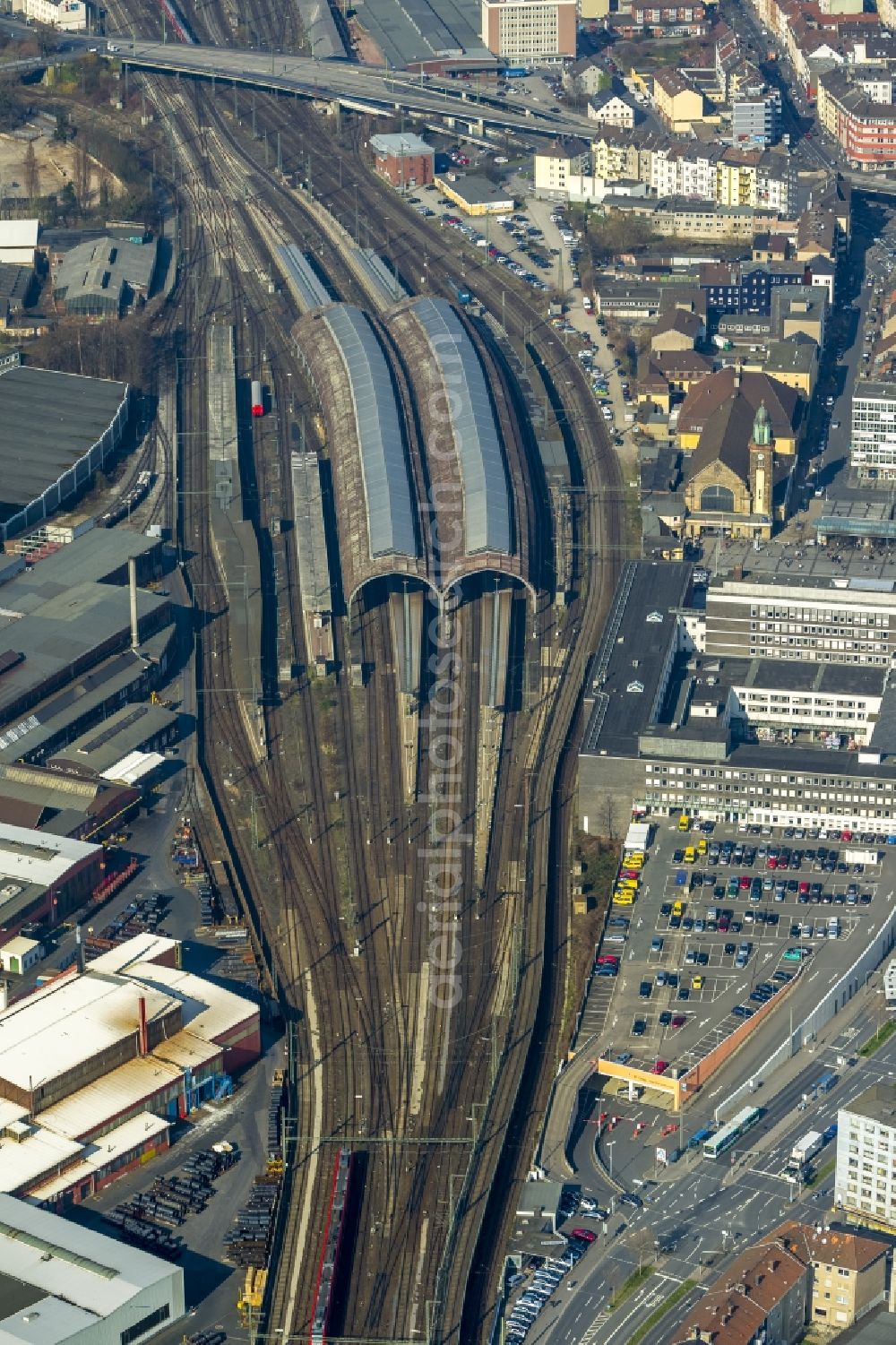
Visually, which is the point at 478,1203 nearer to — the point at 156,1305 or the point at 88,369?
the point at 156,1305

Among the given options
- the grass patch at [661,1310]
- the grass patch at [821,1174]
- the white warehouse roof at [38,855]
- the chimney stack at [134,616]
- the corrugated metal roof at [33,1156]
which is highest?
the chimney stack at [134,616]

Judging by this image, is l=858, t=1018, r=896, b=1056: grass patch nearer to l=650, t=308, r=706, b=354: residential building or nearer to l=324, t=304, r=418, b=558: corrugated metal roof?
l=324, t=304, r=418, b=558: corrugated metal roof

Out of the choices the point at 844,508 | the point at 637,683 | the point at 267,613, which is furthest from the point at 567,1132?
the point at 844,508

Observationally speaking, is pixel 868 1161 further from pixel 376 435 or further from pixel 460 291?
pixel 460 291

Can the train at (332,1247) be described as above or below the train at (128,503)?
below

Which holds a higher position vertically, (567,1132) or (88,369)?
(88,369)

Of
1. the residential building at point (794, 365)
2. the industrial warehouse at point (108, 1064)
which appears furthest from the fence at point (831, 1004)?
the residential building at point (794, 365)

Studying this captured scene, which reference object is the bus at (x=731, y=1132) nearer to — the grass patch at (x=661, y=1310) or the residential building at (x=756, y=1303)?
the grass patch at (x=661, y=1310)

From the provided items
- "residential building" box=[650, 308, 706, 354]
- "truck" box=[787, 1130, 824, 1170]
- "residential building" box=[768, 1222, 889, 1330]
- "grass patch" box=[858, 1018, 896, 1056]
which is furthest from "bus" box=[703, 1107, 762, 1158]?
"residential building" box=[650, 308, 706, 354]
